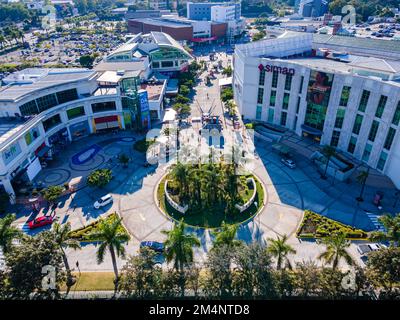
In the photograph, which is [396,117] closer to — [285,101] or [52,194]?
[285,101]

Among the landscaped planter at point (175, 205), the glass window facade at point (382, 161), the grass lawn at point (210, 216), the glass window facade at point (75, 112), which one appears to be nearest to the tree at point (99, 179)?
the landscaped planter at point (175, 205)

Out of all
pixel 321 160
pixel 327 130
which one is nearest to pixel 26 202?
pixel 321 160

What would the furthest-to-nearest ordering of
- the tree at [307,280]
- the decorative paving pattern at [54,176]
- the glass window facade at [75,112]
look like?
the glass window facade at [75,112]
the decorative paving pattern at [54,176]
the tree at [307,280]

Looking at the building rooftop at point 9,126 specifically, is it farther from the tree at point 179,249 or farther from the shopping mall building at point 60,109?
the tree at point 179,249

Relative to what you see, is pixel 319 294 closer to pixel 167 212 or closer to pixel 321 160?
pixel 167 212

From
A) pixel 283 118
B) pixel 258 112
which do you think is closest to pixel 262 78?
pixel 258 112

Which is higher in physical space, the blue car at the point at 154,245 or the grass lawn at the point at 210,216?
the blue car at the point at 154,245
